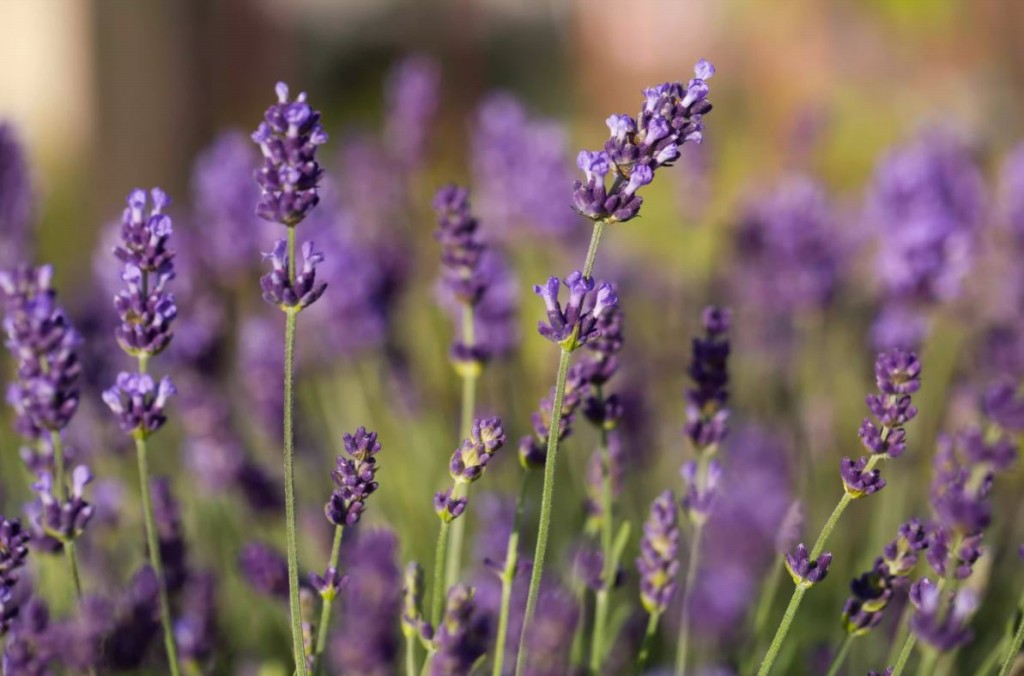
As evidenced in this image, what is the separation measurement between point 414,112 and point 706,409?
4.43 ft

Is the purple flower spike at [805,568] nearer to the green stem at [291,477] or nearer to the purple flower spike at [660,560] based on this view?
the purple flower spike at [660,560]

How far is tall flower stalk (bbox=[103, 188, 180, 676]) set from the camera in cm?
111

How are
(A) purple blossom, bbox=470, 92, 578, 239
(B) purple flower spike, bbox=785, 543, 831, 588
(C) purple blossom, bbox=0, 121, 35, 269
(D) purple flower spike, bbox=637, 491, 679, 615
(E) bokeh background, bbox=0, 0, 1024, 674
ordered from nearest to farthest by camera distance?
1. (B) purple flower spike, bbox=785, 543, 831, 588
2. (D) purple flower spike, bbox=637, 491, 679, 615
3. (C) purple blossom, bbox=0, 121, 35, 269
4. (E) bokeh background, bbox=0, 0, 1024, 674
5. (A) purple blossom, bbox=470, 92, 578, 239

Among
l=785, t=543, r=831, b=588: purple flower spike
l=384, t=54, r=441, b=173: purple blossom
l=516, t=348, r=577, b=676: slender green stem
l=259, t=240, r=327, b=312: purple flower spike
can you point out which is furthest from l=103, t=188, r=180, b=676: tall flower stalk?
l=384, t=54, r=441, b=173: purple blossom

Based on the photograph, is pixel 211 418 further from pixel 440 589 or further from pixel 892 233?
pixel 892 233

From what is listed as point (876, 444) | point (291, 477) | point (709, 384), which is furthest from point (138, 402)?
point (876, 444)

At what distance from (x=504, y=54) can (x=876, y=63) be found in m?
2.14

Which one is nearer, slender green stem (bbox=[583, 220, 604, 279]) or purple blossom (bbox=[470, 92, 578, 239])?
slender green stem (bbox=[583, 220, 604, 279])

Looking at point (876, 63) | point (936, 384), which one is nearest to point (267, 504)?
point (936, 384)

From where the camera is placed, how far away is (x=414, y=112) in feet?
8.05

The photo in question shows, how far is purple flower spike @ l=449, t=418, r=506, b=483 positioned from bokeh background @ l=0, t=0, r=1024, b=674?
0.34m

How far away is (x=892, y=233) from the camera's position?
206cm

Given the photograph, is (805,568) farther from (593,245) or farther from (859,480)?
(593,245)

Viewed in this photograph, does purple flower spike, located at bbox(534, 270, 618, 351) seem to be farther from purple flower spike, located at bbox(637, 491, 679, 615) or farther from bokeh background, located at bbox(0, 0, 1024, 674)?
bokeh background, located at bbox(0, 0, 1024, 674)
